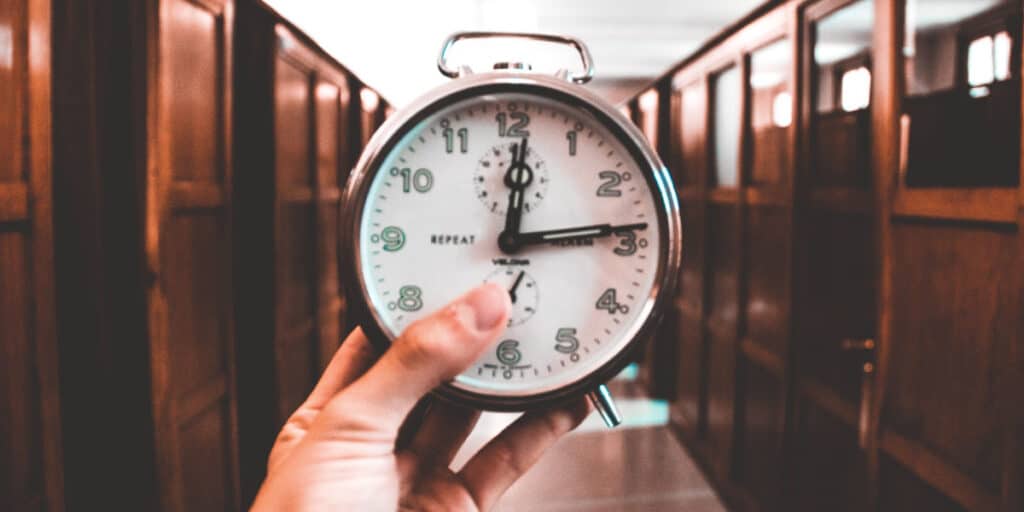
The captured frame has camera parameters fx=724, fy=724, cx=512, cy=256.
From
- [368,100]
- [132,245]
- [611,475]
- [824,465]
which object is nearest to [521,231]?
[132,245]

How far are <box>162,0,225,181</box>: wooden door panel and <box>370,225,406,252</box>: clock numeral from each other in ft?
3.75

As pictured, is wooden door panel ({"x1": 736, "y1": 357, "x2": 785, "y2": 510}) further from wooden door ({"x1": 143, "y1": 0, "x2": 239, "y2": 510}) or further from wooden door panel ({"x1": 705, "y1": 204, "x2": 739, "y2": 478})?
wooden door ({"x1": 143, "y1": 0, "x2": 239, "y2": 510})

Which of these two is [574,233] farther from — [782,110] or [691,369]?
[691,369]

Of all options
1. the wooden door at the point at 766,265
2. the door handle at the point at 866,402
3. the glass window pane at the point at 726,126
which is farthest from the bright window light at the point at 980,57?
the glass window pane at the point at 726,126

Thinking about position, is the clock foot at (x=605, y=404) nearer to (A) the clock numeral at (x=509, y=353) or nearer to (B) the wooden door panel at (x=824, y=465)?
(A) the clock numeral at (x=509, y=353)

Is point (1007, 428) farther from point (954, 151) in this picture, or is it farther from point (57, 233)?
point (57, 233)

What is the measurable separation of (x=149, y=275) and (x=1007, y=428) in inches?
68.5

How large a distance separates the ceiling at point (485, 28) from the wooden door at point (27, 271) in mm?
752

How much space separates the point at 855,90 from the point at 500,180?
2.04 metres

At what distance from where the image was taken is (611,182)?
2.48 feet

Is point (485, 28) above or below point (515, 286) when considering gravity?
above

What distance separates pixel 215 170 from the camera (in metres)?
2.05

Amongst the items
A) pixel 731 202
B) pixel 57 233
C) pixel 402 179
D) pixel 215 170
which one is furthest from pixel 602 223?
pixel 731 202

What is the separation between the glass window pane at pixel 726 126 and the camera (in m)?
3.36
